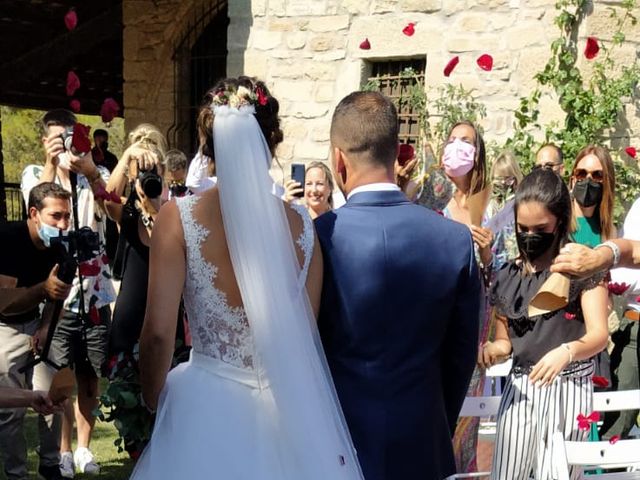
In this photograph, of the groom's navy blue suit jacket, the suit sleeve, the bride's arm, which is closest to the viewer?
the bride's arm

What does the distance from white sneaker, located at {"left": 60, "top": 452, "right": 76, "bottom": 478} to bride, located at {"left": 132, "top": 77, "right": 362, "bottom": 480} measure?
2.60m

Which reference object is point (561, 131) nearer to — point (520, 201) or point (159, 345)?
point (520, 201)

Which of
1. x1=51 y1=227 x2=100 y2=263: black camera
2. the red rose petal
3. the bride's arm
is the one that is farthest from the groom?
the red rose petal

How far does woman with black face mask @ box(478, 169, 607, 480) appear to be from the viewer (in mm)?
3590

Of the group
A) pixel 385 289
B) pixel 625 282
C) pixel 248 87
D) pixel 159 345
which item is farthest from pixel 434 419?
pixel 625 282

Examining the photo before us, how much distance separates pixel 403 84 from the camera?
8.47 m

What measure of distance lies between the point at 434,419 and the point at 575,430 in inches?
37.4

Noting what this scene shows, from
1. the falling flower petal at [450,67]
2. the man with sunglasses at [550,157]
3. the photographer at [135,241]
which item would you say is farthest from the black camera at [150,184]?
the falling flower petal at [450,67]

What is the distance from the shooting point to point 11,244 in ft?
15.2

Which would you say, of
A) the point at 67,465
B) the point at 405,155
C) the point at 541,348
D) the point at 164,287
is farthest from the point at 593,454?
the point at 67,465

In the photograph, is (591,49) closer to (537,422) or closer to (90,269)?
(90,269)

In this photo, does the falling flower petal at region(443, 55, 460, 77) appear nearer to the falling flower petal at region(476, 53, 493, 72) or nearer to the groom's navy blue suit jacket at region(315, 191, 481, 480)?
the falling flower petal at region(476, 53, 493, 72)

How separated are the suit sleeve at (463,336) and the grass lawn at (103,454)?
2855 mm

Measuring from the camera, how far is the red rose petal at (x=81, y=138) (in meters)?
4.39
